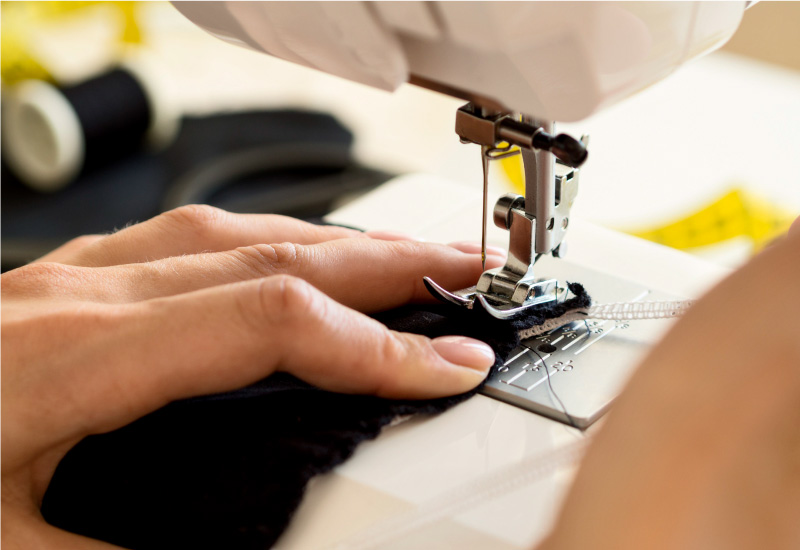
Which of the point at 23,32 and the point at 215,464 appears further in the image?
the point at 23,32

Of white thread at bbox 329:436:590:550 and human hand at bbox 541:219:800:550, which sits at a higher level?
human hand at bbox 541:219:800:550

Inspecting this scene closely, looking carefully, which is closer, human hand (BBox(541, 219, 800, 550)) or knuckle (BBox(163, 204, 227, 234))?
human hand (BBox(541, 219, 800, 550))

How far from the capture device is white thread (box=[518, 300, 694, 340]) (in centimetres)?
74

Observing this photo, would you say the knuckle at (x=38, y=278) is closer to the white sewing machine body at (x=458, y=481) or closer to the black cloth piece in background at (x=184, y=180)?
the white sewing machine body at (x=458, y=481)

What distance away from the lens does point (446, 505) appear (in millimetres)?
550

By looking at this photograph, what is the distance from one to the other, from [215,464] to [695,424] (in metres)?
0.34

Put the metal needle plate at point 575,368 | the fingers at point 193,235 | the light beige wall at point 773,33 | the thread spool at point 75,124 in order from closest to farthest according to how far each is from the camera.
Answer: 1. the metal needle plate at point 575,368
2. the fingers at point 193,235
3. the thread spool at point 75,124
4. the light beige wall at point 773,33

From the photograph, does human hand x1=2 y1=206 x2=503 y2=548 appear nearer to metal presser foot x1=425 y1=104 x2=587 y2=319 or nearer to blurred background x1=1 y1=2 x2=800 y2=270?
metal presser foot x1=425 y1=104 x2=587 y2=319

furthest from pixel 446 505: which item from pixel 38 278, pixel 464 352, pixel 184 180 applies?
pixel 184 180

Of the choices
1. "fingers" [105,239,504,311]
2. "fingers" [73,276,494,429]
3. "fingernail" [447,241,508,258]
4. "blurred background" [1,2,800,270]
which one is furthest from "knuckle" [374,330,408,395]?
"blurred background" [1,2,800,270]

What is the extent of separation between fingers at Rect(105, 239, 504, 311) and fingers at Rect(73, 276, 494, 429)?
0.08 m

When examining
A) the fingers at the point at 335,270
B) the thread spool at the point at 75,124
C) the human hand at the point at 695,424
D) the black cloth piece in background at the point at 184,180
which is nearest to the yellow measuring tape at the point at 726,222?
the black cloth piece in background at the point at 184,180

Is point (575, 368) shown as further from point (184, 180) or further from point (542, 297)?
point (184, 180)

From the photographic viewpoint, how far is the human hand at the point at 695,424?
343 millimetres
